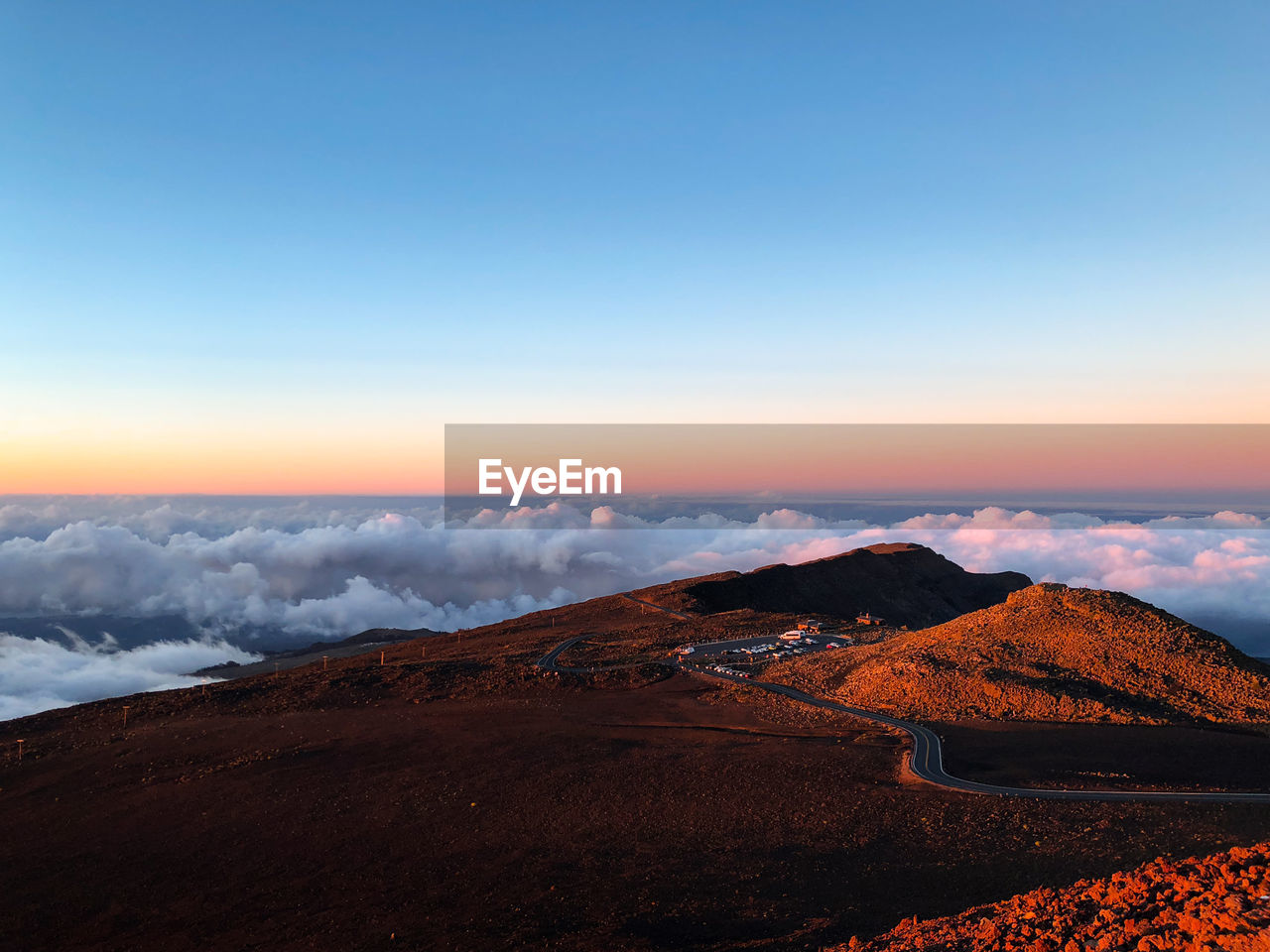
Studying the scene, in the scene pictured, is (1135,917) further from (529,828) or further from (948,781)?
(529,828)

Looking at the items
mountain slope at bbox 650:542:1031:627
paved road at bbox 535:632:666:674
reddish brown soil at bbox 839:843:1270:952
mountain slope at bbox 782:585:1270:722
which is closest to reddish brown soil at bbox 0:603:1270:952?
reddish brown soil at bbox 839:843:1270:952

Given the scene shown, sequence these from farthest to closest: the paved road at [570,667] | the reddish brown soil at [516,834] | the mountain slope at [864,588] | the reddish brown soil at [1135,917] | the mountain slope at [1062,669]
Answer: the mountain slope at [864,588] < the paved road at [570,667] < the mountain slope at [1062,669] < the reddish brown soil at [516,834] < the reddish brown soil at [1135,917]

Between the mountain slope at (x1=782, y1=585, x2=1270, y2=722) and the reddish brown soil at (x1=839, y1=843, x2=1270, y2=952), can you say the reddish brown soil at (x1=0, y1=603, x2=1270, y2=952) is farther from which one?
the mountain slope at (x1=782, y1=585, x2=1270, y2=722)

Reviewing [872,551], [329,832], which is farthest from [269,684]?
[872,551]

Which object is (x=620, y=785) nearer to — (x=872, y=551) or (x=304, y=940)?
(x=304, y=940)

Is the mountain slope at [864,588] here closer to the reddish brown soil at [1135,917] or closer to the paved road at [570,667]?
the paved road at [570,667]

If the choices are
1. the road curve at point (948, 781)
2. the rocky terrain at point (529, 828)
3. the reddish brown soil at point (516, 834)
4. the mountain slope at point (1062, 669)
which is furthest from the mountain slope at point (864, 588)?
the reddish brown soil at point (516, 834)
